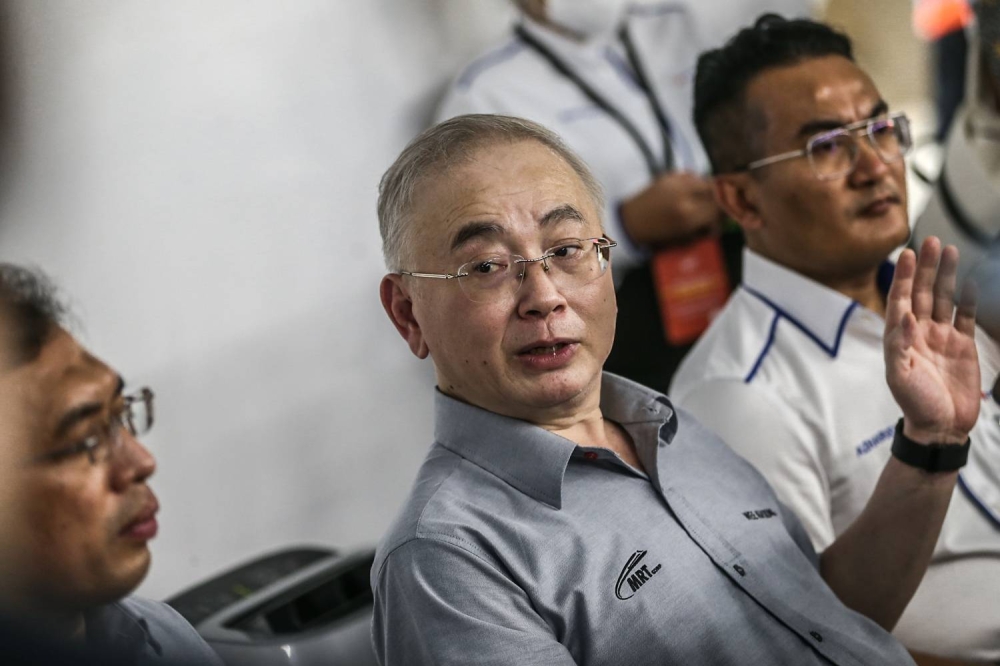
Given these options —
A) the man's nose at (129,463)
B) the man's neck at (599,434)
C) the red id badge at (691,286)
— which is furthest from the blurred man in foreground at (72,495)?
the red id badge at (691,286)

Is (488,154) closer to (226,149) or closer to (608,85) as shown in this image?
(226,149)

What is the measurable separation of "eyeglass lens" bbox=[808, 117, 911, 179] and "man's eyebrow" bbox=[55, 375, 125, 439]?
106 centimetres

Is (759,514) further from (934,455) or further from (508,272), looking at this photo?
(508,272)

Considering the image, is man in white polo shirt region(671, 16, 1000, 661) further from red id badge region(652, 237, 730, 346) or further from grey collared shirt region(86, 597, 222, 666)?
grey collared shirt region(86, 597, 222, 666)

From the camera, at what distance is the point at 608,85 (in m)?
2.35

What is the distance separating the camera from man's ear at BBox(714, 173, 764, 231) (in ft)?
5.03

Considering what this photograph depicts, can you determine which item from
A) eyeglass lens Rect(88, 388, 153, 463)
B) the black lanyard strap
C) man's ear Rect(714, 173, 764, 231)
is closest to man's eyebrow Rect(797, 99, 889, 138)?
man's ear Rect(714, 173, 764, 231)

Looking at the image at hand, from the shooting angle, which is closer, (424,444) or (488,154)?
(488,154)

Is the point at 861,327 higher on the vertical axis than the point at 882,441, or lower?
higher

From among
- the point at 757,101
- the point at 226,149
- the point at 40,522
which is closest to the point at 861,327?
the point at 757,101

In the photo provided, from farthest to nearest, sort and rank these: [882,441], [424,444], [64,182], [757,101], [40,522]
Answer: [424,444] < [757,101] < [882,441] < [64,182] < [40,522]

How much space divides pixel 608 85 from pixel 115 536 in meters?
1.82

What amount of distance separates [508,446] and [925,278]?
1.72 feet

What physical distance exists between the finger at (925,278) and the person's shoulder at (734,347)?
273 millimetres
